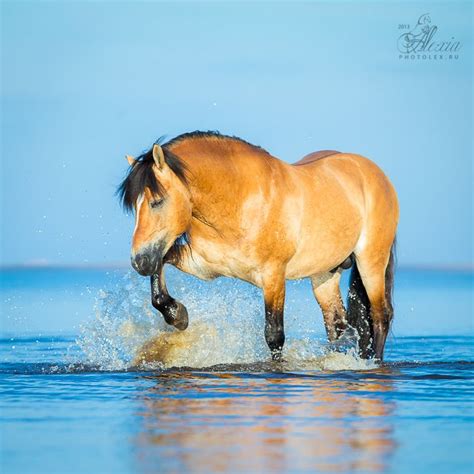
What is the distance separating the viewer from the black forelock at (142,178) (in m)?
9.17

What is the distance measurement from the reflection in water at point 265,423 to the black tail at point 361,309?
6.61 ft

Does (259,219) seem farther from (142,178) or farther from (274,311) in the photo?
(142,178)

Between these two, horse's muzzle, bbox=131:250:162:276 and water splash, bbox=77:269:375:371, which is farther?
water splash, bbox=77:269:375:371

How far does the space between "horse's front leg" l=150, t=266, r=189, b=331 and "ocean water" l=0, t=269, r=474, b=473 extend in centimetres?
33

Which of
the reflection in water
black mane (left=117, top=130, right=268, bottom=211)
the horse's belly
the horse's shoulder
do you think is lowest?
the reflection in water

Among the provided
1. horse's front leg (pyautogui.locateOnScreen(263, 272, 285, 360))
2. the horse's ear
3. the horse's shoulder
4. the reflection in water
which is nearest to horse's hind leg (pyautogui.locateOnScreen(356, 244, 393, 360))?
the horse's shoulder

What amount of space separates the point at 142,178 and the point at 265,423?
8.72 ft

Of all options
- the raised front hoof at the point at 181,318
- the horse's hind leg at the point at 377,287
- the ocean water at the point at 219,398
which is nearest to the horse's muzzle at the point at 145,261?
the ocean water at the point at 219,398

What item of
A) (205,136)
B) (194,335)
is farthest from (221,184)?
(194,335)

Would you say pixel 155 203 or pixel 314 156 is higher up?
pixel 314 156

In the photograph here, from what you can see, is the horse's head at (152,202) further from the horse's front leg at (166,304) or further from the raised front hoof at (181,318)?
the raised front hoof at (181,318)

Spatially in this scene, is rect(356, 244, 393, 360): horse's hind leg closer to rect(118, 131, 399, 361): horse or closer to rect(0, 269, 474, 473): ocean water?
rect(118, 131, 399, 361): horse

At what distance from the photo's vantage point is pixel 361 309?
38.2 ft

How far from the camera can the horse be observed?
927 centimetres
